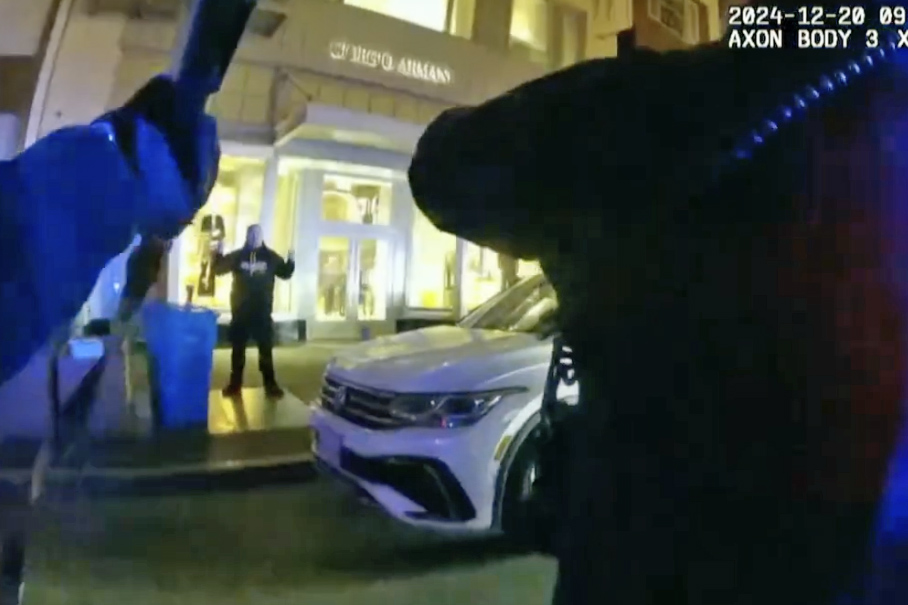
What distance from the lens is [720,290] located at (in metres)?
0.75

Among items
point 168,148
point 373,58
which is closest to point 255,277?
point 168,148

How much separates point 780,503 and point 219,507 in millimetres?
3731

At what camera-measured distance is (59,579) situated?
314 centimetres

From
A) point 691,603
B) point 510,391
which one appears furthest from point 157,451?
point 691,603

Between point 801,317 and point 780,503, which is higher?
point 801,317

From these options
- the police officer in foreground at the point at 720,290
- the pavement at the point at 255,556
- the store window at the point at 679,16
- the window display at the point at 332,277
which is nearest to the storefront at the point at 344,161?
the window display at the point at 332,277

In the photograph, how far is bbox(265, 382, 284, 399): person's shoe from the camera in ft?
17.1

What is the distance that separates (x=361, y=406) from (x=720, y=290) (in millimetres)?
2881

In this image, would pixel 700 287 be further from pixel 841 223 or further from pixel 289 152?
pixel 289 152

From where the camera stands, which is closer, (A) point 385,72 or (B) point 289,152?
(B) point 289,152

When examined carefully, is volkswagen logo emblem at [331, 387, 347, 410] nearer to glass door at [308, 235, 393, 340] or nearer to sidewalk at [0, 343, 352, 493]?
sidewalk at [0, 343, 352, 493]

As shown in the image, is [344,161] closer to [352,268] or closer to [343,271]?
[352,268]

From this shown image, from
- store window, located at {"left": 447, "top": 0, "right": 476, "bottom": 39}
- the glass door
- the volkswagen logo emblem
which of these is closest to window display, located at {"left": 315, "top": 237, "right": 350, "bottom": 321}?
the glass door

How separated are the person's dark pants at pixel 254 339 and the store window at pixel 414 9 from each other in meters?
3.57
